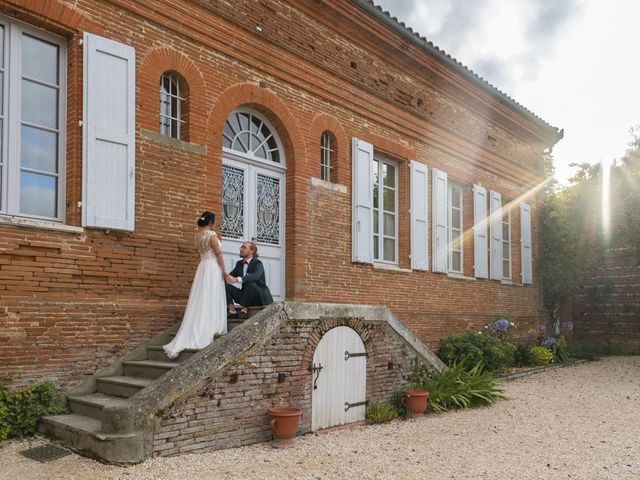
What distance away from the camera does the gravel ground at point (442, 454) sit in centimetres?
541

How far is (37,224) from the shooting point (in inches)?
261

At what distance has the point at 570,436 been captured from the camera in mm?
7406

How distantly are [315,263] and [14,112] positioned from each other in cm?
500

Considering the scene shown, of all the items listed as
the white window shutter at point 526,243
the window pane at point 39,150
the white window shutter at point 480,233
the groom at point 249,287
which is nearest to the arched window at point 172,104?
the window pane at point 39,150

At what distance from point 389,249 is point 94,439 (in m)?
7.63

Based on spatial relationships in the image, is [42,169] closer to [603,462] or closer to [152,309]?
[152,309]

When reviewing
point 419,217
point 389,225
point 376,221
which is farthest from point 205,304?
point 419,217

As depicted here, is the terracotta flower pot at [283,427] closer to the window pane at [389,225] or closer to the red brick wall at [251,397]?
the red brick wall at [251,397]

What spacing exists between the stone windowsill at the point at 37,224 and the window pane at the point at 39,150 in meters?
0.63

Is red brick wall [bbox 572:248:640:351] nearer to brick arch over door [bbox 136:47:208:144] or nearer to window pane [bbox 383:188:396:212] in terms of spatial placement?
window pane [bbox 383:188:396:212]

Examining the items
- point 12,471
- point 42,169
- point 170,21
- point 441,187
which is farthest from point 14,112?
point 441,187

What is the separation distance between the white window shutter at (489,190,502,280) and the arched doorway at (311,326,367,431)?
799 centimetres

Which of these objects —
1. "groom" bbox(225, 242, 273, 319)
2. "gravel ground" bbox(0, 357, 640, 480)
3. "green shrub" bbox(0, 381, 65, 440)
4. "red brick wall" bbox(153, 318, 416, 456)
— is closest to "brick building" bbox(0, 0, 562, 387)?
"green shrub" bbox(0, 381, 65, 440)

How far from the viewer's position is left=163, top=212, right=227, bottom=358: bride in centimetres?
698
